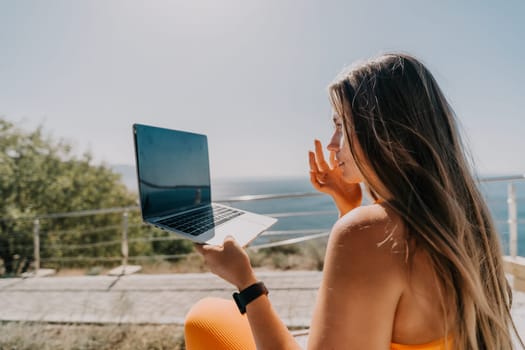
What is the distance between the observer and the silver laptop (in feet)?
3.35

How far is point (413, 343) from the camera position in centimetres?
58

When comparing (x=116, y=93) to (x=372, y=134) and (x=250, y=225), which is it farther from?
(x=372, y=134)

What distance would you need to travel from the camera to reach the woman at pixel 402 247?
0.51 metres

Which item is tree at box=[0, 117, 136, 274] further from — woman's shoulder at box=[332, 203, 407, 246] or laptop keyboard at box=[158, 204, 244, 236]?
woman's shoulder at box=[332, 203, 407, 246]

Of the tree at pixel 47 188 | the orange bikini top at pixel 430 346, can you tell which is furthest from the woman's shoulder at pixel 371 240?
the tree at pixel 47 188

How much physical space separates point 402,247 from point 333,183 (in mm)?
725

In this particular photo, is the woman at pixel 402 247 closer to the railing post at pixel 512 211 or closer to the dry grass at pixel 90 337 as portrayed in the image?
the dry grass at pixel 90 337

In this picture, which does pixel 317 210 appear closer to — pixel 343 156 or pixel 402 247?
pixel 343 156

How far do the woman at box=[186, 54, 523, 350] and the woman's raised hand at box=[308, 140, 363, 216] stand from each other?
21.1 inches

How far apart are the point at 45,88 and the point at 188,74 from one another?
3.50 metres

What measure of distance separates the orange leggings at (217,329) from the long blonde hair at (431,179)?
511 millimetres

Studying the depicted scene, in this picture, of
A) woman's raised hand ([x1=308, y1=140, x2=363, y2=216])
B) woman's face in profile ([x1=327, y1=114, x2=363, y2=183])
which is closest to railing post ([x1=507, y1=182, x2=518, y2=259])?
woman's raised hand ([x1=308, y1=140, x2=363, y2=216])

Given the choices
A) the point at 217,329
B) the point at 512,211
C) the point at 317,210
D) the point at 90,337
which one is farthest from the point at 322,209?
the point at 217,329

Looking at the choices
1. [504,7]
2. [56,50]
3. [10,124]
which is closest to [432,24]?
[504,7]
